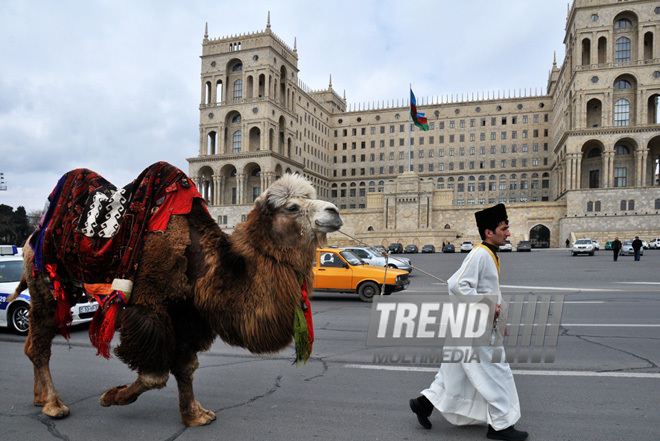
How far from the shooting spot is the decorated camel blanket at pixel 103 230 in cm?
365

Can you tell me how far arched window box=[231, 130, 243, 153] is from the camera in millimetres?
77812

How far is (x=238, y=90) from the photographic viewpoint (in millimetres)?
77875

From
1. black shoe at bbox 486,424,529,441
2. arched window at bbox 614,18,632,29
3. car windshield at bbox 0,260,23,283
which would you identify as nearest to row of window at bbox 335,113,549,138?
arched window at bbox 614,18,632,29

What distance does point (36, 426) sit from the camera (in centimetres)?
413

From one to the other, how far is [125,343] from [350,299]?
11621mm

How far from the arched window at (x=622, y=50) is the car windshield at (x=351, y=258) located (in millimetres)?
66812

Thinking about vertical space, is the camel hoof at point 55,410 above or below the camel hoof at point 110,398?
below

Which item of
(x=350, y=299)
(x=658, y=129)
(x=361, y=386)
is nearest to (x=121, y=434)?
(x=361, y=386)

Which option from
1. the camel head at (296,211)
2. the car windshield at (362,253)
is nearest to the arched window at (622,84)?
the car windshield at (362,253)

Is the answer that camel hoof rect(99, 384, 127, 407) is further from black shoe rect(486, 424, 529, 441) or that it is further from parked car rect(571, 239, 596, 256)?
parked car rect(571, 239, 596, 256)

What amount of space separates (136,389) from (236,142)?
77268 mm

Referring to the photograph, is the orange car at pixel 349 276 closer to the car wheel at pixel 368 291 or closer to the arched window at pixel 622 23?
the car wheel at pixel 368 291

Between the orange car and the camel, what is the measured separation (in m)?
10.3

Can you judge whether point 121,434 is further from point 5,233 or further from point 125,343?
point 5,233
